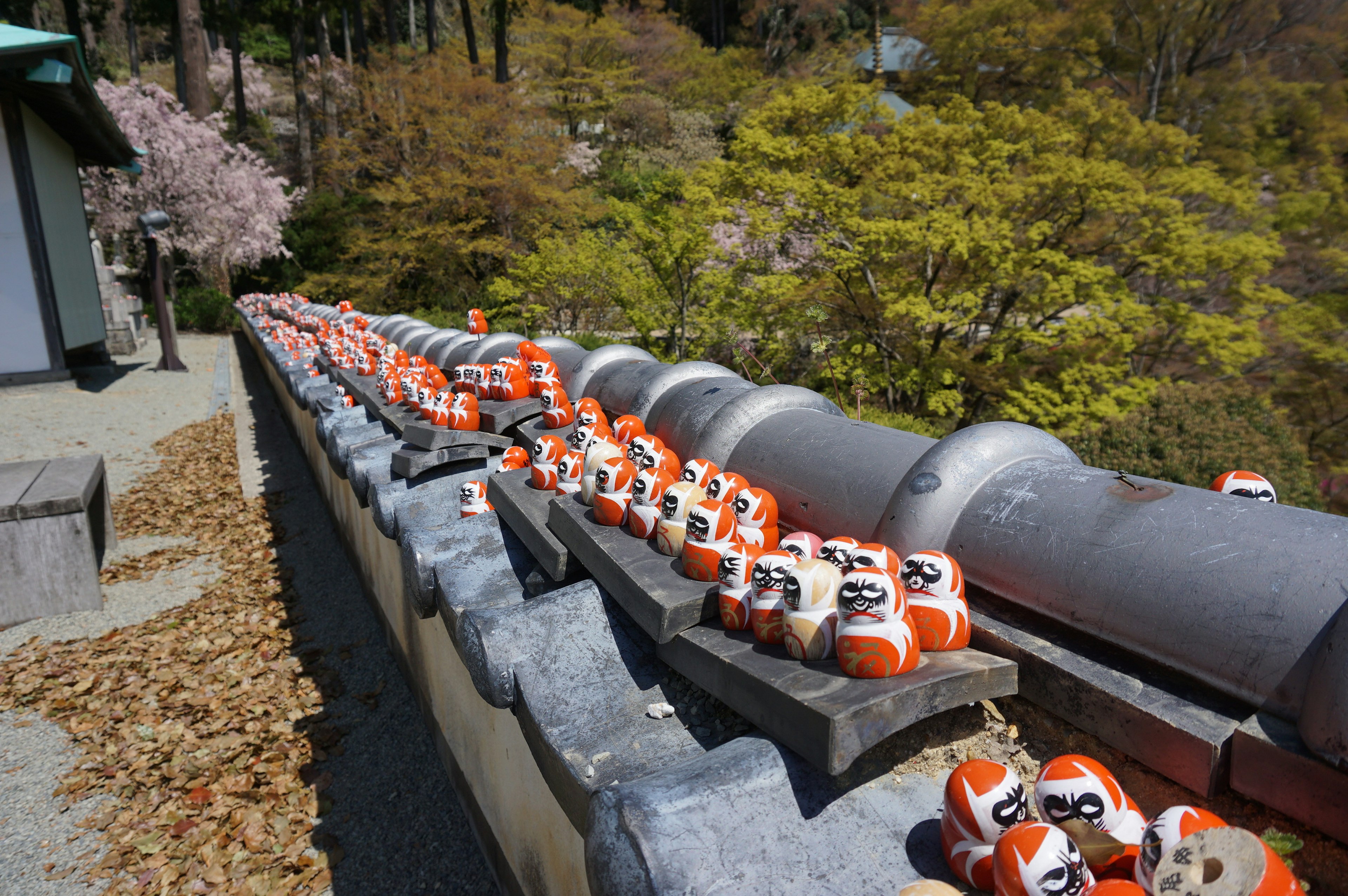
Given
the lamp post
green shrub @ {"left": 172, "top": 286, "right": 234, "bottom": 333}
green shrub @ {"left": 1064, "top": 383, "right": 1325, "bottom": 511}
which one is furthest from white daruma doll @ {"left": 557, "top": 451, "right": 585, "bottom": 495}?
green shrub @ {"left": 172, "top": 286, "right": 234, "bottom": 333}

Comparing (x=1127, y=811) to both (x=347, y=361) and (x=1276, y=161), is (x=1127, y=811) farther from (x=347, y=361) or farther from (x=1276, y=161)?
(x=1276, y=161)

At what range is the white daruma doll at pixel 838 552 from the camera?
202 centimetres

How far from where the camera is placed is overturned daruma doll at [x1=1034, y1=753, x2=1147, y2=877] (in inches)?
57.9

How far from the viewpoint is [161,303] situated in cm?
1769

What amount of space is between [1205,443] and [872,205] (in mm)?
6436

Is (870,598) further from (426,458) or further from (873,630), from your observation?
(426,458)

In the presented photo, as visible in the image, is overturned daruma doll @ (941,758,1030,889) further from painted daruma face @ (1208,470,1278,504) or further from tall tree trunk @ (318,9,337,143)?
tall tree trunk @ (318,9,337,143)

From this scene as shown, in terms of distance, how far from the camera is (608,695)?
7.48ft

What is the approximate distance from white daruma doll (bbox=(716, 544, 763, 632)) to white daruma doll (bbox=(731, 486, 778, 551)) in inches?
15.5

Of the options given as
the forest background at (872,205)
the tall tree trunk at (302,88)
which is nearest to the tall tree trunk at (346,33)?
the forest background at (872,205)

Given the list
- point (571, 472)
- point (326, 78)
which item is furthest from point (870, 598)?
point (326, 78)

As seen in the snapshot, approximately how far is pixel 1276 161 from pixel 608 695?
22.2 meters

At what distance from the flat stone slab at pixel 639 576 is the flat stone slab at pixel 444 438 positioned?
62.7 inches

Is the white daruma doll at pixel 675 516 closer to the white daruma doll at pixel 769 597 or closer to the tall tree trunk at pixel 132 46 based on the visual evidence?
the white daruma doll at pixel 769 597
